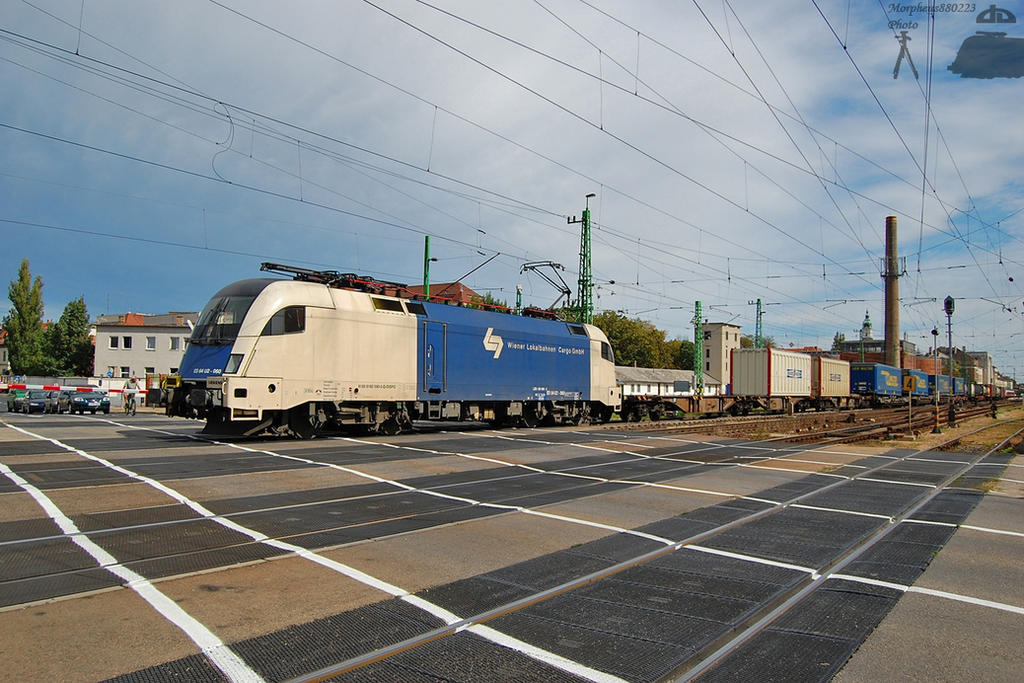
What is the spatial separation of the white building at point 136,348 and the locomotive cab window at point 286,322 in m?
50.6

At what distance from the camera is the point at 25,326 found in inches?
2630

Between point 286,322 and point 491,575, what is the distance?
39.7 feet

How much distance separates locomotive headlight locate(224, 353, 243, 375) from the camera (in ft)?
Result: 52.2

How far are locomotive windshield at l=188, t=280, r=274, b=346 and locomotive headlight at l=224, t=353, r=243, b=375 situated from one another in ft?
1.47

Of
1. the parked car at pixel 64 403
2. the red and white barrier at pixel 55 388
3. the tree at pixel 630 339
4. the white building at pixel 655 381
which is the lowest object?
the parked car at pixel 64 403

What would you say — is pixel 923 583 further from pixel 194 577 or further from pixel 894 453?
pixel 894 453

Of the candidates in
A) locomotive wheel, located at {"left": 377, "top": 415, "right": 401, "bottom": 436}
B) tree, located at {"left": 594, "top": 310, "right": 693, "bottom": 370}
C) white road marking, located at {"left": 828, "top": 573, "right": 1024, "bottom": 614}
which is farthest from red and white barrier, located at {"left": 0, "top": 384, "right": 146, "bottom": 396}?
tree, located at {"left": 594, "top": 310, "right": 693, "bottom": 370}

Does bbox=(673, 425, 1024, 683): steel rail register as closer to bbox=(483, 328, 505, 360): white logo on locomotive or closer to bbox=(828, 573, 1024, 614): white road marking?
bbox=(828, 573, 1024, 614): white road marking

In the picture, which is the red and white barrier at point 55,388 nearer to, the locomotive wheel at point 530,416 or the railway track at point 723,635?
the locomotive wheel at point 530,416

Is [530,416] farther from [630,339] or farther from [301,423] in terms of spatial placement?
[630,339]

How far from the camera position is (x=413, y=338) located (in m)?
20.3

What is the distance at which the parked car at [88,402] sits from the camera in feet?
113

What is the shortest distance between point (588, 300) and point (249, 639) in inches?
1180

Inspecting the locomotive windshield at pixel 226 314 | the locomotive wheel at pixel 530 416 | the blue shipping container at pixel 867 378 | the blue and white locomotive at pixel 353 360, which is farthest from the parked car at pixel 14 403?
the blue shipping container at pixel 867 378
